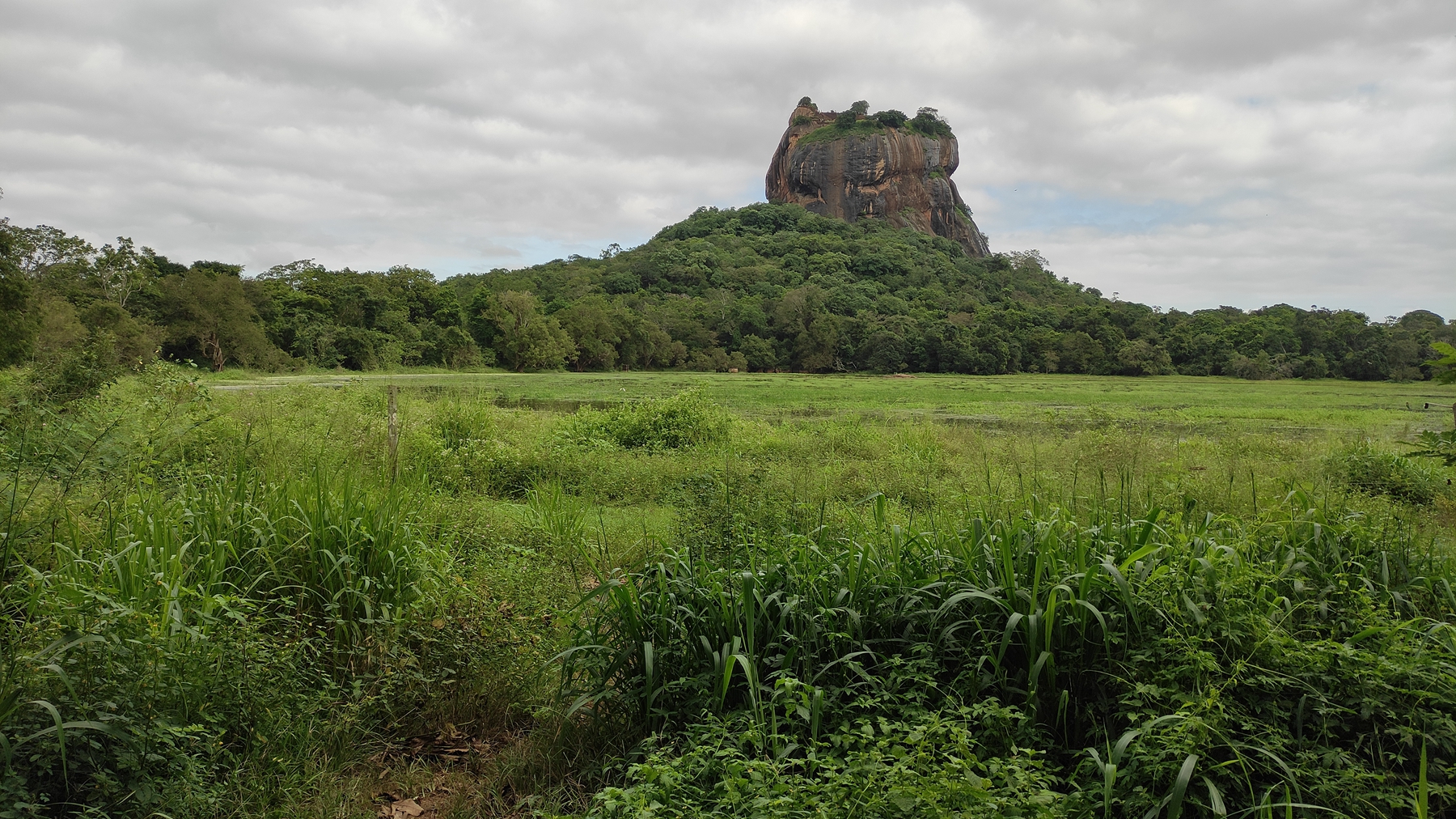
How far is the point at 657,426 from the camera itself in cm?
1506

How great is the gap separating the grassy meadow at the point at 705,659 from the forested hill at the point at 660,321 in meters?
7.64

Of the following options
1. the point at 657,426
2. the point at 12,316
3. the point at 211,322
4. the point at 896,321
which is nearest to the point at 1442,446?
the point at 657,426

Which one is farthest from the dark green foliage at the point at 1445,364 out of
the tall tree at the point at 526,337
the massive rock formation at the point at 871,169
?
the massive rock formation at the point at 871,169

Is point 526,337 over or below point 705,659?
over

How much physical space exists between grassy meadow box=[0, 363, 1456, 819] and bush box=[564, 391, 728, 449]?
829 centimetres

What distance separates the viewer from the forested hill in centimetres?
3312

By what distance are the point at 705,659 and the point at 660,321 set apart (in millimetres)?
60277

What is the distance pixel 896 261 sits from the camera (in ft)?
308

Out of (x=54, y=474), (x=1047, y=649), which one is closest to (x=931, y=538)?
(x=1047, y=649)

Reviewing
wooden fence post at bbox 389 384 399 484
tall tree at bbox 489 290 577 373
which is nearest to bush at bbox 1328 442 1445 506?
wooden fence post at bbox 389 384 399 484

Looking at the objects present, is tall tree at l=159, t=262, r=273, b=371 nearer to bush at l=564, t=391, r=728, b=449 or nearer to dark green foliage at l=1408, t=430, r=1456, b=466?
bush at l=564, t=391, r=728, b=449

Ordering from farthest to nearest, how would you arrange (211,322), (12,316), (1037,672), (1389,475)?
(211,322), (12,316), (1389,475), (1037,672)

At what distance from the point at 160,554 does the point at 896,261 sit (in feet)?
310

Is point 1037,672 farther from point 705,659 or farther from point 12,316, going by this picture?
point 12,316
